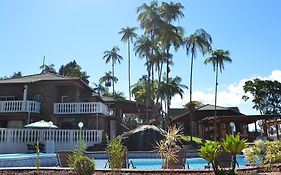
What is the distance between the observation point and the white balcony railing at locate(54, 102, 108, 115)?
26.5 m

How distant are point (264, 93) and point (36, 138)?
4641 cm

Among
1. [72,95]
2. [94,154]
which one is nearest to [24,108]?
[72,95]

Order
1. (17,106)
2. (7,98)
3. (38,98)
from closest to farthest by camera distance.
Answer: (17,106)
(38,98)
(7,98)

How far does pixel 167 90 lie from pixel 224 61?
26.8ft

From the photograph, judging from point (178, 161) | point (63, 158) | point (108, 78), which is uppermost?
point (108, 78)

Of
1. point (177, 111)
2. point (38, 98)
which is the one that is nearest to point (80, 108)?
point (38, 98)

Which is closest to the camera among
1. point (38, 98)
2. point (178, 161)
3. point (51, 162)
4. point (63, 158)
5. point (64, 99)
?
point (178, 161)

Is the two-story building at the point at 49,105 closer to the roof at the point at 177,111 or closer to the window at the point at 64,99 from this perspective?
the window at the point at 64,99

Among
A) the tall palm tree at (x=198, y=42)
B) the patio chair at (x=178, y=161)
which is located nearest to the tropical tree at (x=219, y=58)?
the tall palm tree at (x=198, y=42)

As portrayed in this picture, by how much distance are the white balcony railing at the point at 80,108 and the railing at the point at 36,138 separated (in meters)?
2.47

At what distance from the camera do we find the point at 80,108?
88.0 ft

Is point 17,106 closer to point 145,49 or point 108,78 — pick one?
point 145,49

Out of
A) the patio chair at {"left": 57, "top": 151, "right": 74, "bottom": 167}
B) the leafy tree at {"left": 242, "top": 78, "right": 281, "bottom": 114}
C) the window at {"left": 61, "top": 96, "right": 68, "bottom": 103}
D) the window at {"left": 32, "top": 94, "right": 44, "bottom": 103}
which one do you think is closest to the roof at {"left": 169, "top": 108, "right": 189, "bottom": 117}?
the leafy tree at {"left": 242, "top": 78, "right": 281, "bottom": 114}

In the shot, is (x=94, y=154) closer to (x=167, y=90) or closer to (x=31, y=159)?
(x=31, y=159)
